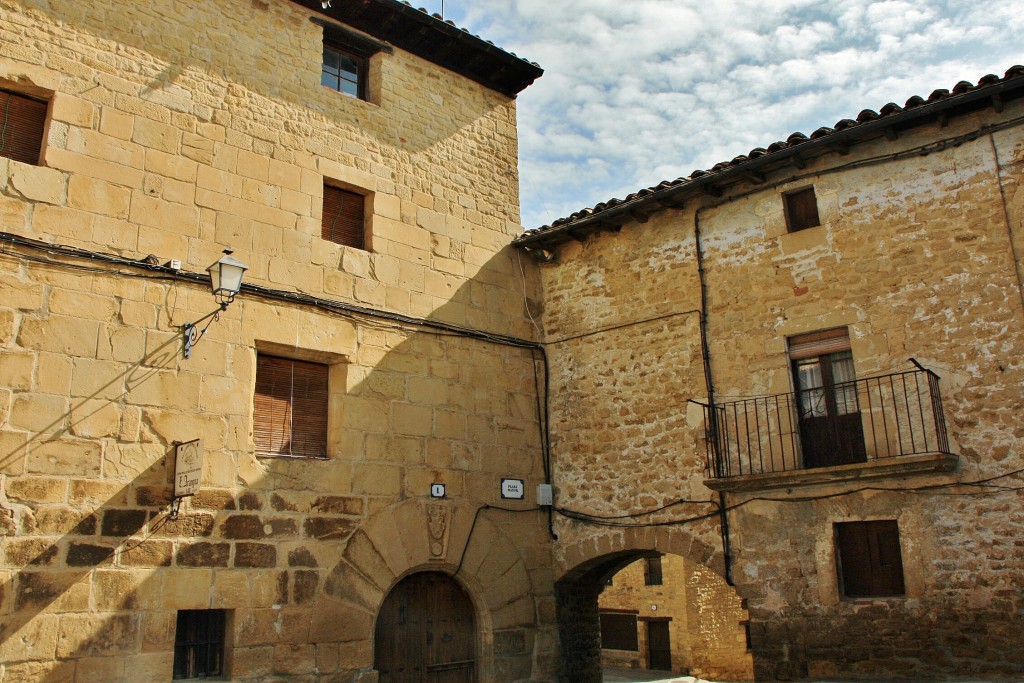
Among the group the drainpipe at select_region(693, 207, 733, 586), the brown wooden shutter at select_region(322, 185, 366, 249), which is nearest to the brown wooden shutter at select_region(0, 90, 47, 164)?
the brown wooden shutter at select_region(322, 185, 366, 249)

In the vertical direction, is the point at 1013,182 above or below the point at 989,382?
above

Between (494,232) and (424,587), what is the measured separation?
13.7ft

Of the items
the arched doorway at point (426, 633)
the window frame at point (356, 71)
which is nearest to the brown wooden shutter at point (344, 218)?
the window frame at point (356, 71)

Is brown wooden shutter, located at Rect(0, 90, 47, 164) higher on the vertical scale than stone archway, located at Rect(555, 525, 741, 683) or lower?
higher

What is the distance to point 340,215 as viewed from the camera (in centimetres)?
973

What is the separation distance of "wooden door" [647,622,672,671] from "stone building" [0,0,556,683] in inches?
381

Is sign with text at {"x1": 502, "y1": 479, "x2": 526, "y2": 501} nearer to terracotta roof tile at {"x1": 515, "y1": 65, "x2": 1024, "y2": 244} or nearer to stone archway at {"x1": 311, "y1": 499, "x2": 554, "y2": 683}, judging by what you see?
stone archway at {"x1": 311, "y1": 499, "x2": 554, "y2": 683}

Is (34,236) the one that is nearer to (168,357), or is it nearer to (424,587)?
(168,357)

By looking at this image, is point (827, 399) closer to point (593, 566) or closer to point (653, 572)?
point (593, 566)

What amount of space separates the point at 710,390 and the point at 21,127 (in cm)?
682

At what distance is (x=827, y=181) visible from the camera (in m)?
9.29

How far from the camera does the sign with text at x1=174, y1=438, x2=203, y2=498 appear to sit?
7.27 meters

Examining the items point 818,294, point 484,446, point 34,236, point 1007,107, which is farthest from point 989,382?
point 34,236

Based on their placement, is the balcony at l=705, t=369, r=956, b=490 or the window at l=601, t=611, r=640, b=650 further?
the window at l=601, t=611, r=640, b=650
